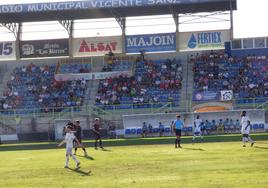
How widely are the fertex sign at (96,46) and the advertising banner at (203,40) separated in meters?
7.11

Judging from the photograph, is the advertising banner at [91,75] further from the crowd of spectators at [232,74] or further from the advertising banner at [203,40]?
the crowd of spectators at [232,74]

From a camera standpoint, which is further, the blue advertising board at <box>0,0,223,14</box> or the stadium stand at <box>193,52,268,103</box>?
the blue advertising board at <box>0,0,223,14</box>

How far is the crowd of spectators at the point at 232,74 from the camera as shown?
49375mm

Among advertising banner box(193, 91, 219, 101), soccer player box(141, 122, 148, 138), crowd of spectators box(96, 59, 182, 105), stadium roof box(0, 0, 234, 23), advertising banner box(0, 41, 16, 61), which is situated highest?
stadium roof box(0, 0, 234, 23)

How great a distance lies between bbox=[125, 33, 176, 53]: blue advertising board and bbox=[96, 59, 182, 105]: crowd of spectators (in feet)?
5.41

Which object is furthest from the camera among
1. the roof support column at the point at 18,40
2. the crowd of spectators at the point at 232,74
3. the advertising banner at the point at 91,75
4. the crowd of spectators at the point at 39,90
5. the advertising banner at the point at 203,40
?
the roof support column at the point at 18,40

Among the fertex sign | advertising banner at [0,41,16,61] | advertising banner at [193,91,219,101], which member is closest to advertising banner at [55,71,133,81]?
the fertex sign

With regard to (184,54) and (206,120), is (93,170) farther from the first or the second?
(184,54)

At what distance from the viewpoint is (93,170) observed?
20.9 metres

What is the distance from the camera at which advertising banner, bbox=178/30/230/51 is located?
55.5m

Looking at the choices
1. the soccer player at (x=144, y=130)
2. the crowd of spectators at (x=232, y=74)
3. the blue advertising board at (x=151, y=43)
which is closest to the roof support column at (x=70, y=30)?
the blue advertising board at (x=151, y=43)

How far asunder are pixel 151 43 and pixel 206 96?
10.8 m

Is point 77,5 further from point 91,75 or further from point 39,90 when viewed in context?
point 39,90

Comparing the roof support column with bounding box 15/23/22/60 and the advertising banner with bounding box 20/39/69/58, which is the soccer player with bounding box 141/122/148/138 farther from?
the roof support column with bounding box 15/23/22/60
